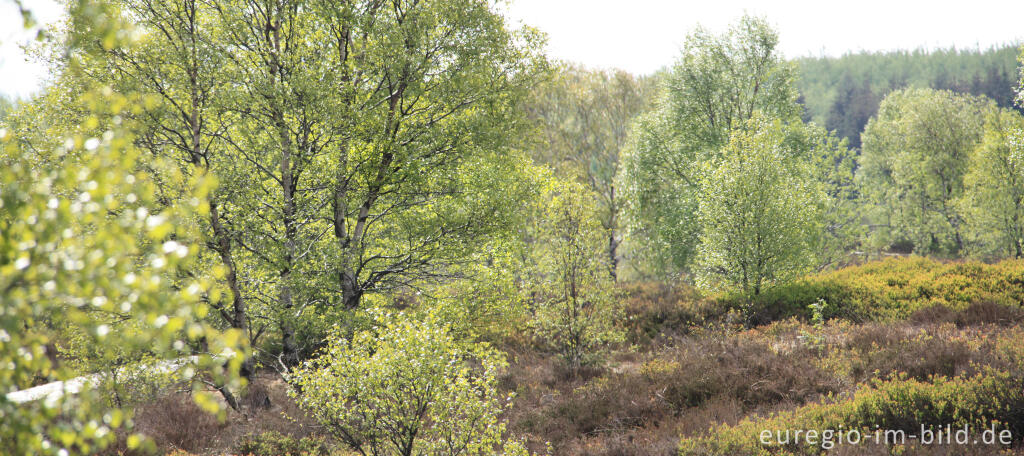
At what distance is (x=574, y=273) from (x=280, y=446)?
793cm

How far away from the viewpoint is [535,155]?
101 feet

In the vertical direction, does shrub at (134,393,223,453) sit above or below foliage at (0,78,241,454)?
below

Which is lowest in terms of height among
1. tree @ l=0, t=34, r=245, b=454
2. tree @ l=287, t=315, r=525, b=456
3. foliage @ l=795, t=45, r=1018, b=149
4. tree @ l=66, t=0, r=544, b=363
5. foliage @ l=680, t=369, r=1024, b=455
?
foliage @ l=680, t=369, r=1024, b=455

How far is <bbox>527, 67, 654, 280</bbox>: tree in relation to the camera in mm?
30359

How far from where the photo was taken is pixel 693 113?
2306 centimetres

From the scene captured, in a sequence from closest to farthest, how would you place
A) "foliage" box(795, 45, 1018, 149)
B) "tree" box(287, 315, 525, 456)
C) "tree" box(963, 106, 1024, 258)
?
"tree" box(287, 315, 525, 456), "tree" box(963, 106, 1024, 258), "foliage" box(795, 45, 1018, 149)

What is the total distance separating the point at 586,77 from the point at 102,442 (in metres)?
31.0

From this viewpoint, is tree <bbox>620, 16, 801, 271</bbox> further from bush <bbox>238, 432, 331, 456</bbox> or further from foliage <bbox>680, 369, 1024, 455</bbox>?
bush <bbox>238, 432, 331, 456</bbox>

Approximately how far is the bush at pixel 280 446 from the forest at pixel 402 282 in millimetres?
A: 64

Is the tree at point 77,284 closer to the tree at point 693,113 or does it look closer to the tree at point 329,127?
the tree at point 329,127

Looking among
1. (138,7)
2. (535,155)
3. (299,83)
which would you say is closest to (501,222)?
(299,83)

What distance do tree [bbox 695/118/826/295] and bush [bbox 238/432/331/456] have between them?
41.3 ft

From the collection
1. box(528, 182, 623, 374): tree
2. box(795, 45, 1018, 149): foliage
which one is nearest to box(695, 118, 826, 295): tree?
box(528, 182, 623, 374): tree

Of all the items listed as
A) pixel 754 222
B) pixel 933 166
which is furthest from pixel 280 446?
pixel 933 166
